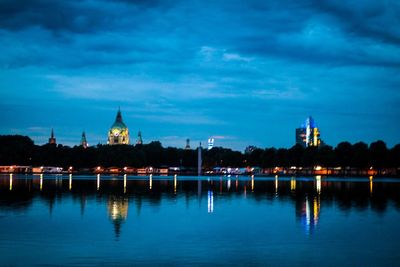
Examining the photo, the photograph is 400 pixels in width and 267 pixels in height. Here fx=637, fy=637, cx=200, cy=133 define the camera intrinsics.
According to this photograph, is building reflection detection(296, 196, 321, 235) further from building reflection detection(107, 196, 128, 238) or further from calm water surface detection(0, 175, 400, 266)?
building reflection detection(107, 196, 128, 238)

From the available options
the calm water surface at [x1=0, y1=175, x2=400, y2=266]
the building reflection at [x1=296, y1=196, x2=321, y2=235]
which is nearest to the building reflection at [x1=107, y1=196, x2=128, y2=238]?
the calm water surface at [x1=0, y1=175, x2=400, y2=266]

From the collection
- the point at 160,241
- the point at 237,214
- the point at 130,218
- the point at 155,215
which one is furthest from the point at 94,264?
the point at 237,214

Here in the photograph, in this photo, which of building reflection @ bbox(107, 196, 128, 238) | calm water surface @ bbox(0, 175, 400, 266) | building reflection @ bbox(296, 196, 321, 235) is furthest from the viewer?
building reflection @ bbox(296, 196, 321, 235)

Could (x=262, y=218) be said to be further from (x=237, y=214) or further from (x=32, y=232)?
(x=32, y=232)

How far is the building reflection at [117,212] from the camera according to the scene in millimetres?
34438

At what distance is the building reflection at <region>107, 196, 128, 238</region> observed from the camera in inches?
1356

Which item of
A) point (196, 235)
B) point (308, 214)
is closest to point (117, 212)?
point (196, 235)

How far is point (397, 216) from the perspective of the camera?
1662 inches

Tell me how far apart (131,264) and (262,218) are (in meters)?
18.1

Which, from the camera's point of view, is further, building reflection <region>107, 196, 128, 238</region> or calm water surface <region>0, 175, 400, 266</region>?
building reflection <region>107, 196, 128, 238</region>

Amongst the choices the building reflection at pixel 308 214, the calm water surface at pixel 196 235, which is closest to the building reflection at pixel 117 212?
the calm water surface at pixel 196 235

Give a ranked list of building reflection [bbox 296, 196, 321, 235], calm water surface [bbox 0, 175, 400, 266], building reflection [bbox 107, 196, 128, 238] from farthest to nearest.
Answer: building reflection [bbox 296, 196, 321, 235]
building reflection [bbox 107, 196, 128, 238]
calm water surface [bbox 0, 175, 400, 266]

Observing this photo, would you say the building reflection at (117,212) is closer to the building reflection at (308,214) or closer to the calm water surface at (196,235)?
the calm water surface at (196,235)

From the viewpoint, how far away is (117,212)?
42.6 meters
